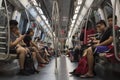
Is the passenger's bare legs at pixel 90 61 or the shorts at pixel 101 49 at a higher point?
the shorts at pixel 101 49

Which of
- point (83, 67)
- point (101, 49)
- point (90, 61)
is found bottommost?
point (83, 67)

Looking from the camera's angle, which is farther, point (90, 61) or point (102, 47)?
point (90, 61)

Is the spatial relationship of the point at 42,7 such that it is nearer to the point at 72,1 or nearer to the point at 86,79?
the point at 72,1

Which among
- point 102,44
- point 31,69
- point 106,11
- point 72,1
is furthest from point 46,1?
point 102,44

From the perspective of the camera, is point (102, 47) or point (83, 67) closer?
point (102, 47)

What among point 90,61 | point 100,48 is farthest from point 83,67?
point 100,48

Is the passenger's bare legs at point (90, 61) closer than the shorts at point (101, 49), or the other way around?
the shorts at point (101, 49)

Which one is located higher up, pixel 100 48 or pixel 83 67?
pixel 100 48

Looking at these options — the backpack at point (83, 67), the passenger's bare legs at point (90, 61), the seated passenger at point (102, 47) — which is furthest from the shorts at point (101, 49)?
the backpack at point (83, 67)

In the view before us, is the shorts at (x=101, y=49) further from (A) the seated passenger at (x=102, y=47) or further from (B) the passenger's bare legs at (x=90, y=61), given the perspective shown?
(B) the passenger's bare legs at (x=90, y=61)

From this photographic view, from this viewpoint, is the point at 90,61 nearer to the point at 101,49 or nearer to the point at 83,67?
the point at 83,67

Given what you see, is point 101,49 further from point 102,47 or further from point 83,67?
point 83,67

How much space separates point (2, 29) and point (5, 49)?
1.43 ft

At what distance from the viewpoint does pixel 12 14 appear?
8867 mm
